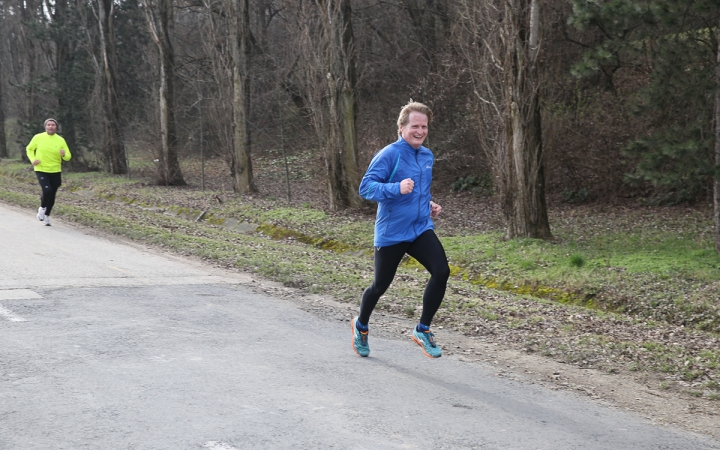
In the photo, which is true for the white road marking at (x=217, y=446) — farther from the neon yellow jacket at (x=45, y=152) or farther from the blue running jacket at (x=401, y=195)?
the neon yellow jacket at (x=45, y=152)

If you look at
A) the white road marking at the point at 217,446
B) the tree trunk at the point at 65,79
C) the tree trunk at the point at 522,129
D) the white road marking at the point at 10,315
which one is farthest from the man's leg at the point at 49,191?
the tree trunk at the point at 65,79

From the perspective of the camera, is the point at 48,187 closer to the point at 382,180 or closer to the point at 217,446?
the point at 382,180

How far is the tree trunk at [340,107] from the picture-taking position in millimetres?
19594

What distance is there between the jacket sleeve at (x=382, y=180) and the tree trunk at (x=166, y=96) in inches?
944

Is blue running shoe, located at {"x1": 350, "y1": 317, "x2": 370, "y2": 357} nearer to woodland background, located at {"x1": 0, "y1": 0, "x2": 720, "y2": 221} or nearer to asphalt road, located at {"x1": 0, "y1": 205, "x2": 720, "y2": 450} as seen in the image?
asphalt road, located at {"x1": 0, "y1": 205, "x2": 720, "y2": 450}

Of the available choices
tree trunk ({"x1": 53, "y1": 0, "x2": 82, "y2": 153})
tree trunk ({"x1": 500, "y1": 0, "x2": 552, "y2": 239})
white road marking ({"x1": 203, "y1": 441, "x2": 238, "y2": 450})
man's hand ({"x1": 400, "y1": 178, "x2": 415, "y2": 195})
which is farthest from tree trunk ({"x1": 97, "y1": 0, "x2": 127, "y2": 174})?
white road marking ({"x1": 203, "y1": 441, "x2": 238, "y2": 450})

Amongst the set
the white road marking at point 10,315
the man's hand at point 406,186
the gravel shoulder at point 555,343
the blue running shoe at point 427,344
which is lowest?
the gravel shoulder at point 555,343

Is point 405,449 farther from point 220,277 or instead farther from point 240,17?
point 240,17

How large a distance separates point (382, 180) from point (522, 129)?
8622 millimetres

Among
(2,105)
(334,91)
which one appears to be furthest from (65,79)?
(334,91)

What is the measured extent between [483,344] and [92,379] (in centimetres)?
379

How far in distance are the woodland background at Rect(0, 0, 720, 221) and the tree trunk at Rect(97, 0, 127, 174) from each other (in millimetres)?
69

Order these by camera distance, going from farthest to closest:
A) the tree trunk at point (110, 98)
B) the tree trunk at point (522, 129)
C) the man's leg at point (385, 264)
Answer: the tree trunk at point (110, 98) < the tree trunk at point (522, 129) < the man's leg at point (385, 264)

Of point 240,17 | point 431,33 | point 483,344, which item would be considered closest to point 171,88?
point 240,17
